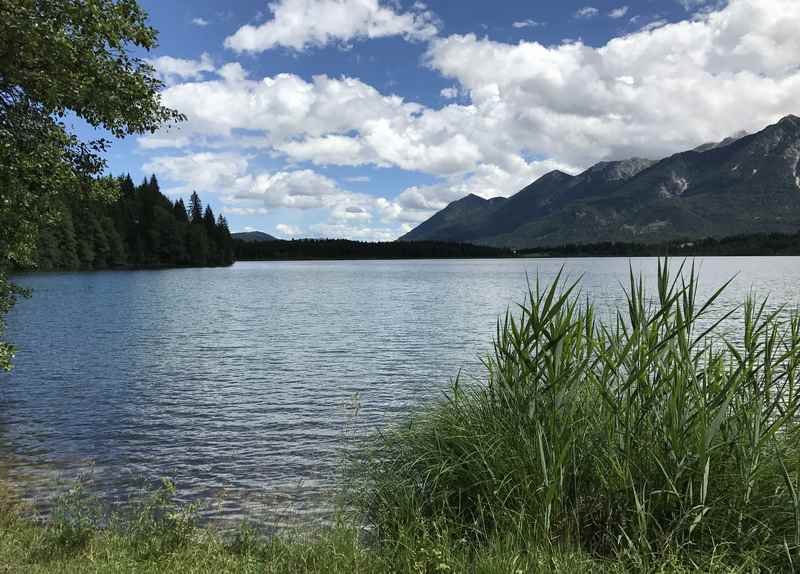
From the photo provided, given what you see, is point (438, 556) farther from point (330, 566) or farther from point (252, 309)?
point (252, 309)

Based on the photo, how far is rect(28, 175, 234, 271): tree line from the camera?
108100mm

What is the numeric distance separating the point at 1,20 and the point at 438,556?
10.5 metres

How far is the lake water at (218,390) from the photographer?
1395 centimetres

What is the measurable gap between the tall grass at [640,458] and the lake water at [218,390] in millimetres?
2792

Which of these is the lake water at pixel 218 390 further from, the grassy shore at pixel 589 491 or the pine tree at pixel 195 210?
the pine tree at pixel 195 210

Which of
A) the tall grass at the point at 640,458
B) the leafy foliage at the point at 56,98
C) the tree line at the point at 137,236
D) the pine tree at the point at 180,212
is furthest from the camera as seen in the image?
the pine tree at the point at 180,212

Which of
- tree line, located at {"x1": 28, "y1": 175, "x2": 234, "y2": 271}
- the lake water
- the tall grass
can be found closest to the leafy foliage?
the lake water

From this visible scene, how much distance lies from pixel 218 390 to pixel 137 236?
127 meters

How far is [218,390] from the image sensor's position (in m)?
23.2

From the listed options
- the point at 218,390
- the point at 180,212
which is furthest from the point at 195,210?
the point at 218,390

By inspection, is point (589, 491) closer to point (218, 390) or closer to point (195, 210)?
point (218, 390)

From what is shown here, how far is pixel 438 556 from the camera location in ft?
20.5

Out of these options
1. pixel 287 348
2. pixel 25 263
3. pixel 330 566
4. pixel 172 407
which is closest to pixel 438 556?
pixel 330 566


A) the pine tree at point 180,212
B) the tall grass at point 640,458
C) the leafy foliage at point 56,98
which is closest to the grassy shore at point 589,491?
the tall grass at point 640,458
